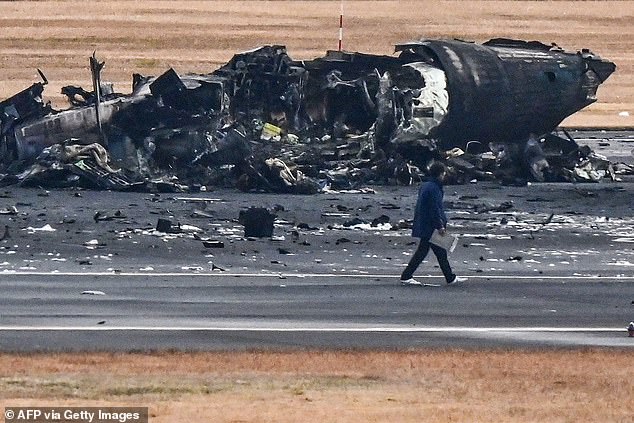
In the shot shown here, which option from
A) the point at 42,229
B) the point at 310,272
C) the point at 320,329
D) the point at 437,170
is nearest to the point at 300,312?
the point at 320,329

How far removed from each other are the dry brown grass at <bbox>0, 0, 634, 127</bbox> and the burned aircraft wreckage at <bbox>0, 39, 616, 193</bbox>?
47.8ft

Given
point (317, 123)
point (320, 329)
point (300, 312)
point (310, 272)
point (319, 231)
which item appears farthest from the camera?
point (317, 123)

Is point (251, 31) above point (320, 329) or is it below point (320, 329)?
below

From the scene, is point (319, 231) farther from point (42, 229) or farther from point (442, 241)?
point (442, 241)

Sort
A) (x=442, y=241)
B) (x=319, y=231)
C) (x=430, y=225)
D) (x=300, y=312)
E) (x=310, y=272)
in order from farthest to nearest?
(x=319, y=231) < (x=310, y=272) < (x=430, y=225) < (x=442, y=241) < (x=300, y=312)

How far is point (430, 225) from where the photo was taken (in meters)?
19.4

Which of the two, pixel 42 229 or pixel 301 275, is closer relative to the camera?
pixel 301 275

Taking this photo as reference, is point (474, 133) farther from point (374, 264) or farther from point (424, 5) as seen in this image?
point (424, 5)

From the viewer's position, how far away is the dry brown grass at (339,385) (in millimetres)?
11555

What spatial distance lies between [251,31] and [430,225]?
47.8m
